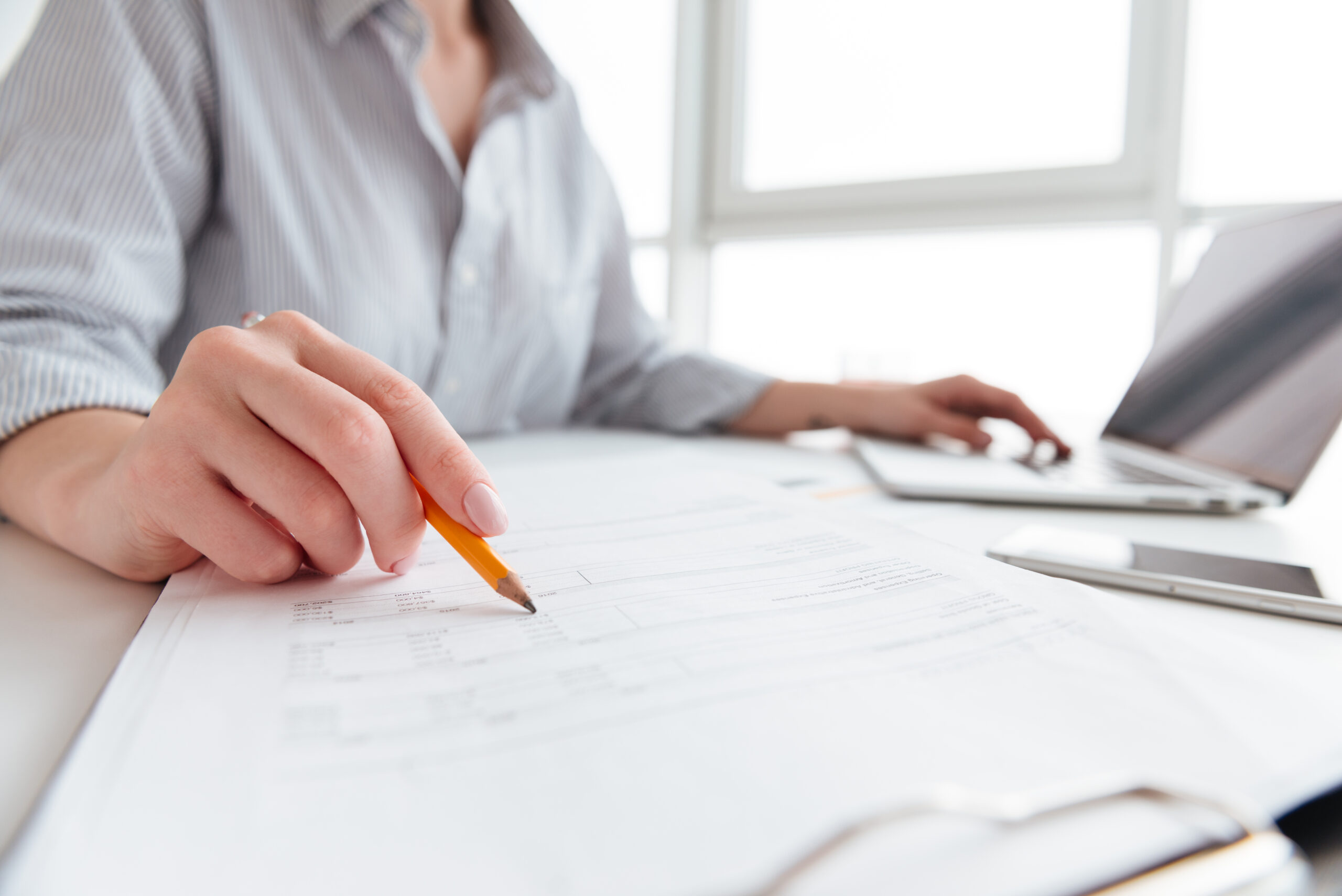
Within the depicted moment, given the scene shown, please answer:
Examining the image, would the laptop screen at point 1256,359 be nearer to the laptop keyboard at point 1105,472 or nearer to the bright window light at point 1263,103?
the laptop keyboard at point 1105,472

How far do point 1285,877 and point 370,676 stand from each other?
8.3 inches

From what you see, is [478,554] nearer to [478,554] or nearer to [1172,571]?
[478,554]

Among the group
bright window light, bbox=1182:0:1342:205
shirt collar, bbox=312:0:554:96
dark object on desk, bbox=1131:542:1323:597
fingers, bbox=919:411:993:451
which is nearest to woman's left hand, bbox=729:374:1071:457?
fingers, bbox=919:411:993:451

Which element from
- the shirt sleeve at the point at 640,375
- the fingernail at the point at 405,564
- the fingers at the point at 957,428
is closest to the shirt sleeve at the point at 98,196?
the fingernail at the point at 405,564

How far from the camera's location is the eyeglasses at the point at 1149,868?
134mm

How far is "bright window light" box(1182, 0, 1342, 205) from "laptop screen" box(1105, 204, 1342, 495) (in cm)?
72

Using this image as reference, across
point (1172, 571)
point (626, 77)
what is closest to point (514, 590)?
point (1172, 571)

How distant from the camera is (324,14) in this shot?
0.66 meters

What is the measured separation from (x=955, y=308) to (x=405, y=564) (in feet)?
5.19

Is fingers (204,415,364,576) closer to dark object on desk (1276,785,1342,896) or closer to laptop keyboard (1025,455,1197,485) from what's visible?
dark object on desk (1276,785,1342,896)

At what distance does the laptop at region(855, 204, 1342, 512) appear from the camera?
0.48 metres

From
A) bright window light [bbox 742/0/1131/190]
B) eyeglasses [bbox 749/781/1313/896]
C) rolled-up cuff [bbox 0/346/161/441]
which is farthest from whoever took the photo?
bright window light [bbox 742/0/1131/190]

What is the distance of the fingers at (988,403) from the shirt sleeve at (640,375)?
0.19 meters

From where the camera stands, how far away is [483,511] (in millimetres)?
276
